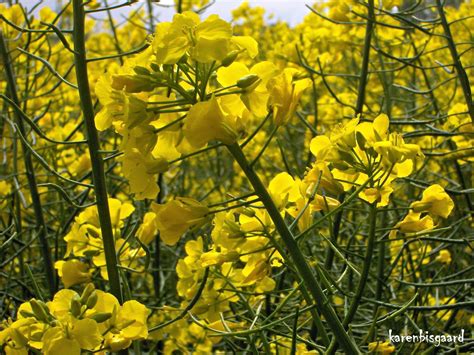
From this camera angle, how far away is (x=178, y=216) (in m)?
0.94

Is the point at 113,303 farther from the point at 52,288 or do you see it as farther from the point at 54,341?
the point at 52,288

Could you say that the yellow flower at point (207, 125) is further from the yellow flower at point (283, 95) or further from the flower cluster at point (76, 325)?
the flower cluster at point (76, 325)

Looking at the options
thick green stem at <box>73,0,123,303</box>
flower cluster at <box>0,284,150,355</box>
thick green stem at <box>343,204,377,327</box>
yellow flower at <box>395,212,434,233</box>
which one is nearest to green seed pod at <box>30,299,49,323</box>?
flower cluster at <box>0,284,150,355</box>

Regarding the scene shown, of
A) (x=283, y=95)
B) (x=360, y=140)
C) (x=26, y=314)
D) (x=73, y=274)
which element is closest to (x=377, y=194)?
(x=360, y=140)

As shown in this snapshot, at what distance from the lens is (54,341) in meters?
0.96

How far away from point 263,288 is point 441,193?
49cm

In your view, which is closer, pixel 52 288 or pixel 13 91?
pixel 52 288

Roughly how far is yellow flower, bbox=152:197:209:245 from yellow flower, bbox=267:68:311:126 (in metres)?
0.17

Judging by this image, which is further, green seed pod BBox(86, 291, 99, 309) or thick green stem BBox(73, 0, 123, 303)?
thick green stem BBox(73, 0, 123, 303)

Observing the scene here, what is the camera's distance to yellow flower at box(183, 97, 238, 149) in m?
0.85

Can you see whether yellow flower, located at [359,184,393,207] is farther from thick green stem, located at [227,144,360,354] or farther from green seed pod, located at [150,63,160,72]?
green seed pod, located at [150,63,160,72]

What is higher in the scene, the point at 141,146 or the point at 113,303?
the point at 141,146

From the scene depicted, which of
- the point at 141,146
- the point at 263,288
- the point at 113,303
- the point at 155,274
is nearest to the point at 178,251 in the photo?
the point at 155,274

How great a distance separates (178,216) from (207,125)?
159 mm
